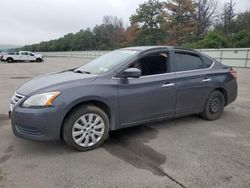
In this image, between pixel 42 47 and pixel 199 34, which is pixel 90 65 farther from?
pixel 42 47

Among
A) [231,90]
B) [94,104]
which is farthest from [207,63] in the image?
[94,104]

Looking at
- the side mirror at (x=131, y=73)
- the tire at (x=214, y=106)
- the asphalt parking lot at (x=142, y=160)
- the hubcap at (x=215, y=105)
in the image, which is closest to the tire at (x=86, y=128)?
the asphalt parking lot at (x=142, y=160)

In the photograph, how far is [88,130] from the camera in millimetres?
3564

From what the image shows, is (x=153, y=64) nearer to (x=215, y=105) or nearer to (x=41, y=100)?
(x=215, y=105)

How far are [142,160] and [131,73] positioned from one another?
4.27 feet

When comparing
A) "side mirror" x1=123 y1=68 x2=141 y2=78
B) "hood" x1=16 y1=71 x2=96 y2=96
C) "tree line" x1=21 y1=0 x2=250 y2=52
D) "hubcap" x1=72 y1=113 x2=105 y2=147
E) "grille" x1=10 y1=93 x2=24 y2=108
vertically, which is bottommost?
"hubcap" x1=72 y1=113 x2=105 y2=147

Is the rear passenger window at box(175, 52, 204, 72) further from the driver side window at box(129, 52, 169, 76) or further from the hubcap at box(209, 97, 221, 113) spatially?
the hubcap at box(209, 97, 221, 113)

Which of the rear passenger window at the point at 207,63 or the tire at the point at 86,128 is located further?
the rear passenger window at the point at 207,63

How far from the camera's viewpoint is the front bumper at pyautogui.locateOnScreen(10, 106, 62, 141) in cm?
322

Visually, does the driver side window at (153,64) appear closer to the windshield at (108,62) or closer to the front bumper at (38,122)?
the windshield at (108,62)

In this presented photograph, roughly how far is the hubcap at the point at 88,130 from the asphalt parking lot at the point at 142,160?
17 centimetres

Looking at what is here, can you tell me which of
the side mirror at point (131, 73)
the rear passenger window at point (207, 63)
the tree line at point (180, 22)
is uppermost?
the tree line at point (180, 22)

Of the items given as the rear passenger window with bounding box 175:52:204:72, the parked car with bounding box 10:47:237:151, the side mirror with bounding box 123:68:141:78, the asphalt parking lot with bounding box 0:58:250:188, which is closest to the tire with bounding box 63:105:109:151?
the parked car with bounding box 10:47:237:151

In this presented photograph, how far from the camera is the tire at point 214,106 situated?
4941 mm
